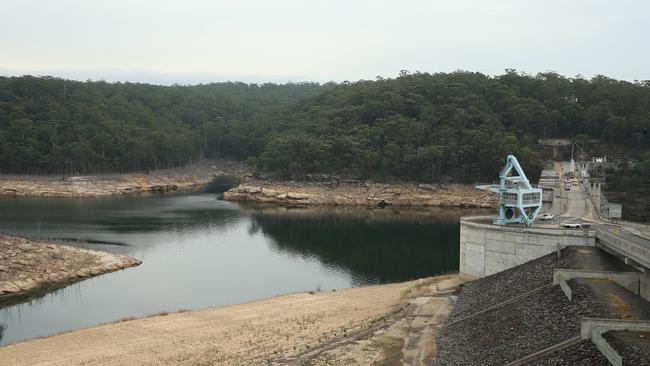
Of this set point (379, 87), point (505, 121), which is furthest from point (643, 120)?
point (379, 87)

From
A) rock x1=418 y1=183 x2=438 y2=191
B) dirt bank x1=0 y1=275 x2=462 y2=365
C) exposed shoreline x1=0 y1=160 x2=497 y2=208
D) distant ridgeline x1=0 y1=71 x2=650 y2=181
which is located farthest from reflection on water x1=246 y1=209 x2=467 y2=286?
distant ridgeline x1=0 y1=71 x2=650 y2=181

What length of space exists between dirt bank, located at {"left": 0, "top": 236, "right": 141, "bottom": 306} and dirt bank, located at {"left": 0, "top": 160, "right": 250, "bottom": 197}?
5722cm

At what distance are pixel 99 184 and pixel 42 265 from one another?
68.5 m

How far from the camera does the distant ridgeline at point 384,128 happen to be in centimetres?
10556

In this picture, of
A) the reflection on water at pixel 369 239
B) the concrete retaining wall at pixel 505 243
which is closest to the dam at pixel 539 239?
the concrete retaining wall at pixel 505 243

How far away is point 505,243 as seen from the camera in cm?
4066

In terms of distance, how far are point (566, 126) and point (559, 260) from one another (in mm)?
83404

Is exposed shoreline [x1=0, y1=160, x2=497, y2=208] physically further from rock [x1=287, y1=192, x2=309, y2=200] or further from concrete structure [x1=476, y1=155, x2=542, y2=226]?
concrete structure [x1=476, y1=155, x2=542, y2=226]

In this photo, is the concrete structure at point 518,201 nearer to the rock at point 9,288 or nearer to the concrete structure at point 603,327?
the concrete structure at point 603,327

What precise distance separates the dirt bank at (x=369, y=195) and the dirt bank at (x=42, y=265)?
50.6 m

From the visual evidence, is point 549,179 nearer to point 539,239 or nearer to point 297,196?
point 297,196

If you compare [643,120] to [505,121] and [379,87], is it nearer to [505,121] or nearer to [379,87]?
[505,121]

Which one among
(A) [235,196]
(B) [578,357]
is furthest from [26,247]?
(A) [235,196]

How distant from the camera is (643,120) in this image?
101375 millimetres
